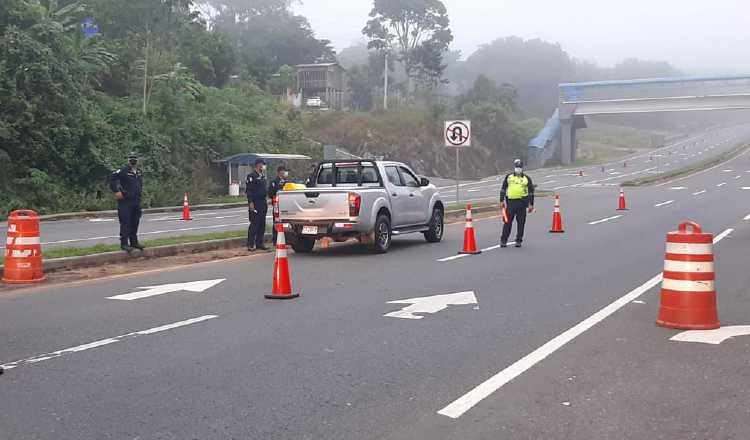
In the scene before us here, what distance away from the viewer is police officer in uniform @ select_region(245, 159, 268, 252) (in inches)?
631

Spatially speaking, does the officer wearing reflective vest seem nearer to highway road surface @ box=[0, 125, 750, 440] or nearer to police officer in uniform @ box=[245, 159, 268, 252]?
highway road surface @ box=[0, 125, 750, 440]

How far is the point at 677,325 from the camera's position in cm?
791

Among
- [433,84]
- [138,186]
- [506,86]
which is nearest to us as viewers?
[138,186]

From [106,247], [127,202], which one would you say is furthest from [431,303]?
[106,247]

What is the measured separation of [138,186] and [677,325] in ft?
32.4

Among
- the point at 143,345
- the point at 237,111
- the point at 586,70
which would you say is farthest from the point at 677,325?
the point at 586,70

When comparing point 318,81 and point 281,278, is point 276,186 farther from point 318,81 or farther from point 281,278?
point 318,81

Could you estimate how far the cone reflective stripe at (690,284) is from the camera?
7824 millimetres

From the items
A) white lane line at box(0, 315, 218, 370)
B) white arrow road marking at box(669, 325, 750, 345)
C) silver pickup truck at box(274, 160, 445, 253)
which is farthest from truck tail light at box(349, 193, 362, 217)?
white arrow road marking at box(669, 325, 750, 345)

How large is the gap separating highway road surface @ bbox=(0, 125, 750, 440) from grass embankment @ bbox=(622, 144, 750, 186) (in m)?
42.6

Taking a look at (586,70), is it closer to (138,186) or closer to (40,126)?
(40,126)

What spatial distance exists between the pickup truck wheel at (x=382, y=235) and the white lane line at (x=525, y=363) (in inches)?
241

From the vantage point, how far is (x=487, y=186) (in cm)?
5791

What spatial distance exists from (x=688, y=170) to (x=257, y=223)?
184 ft
